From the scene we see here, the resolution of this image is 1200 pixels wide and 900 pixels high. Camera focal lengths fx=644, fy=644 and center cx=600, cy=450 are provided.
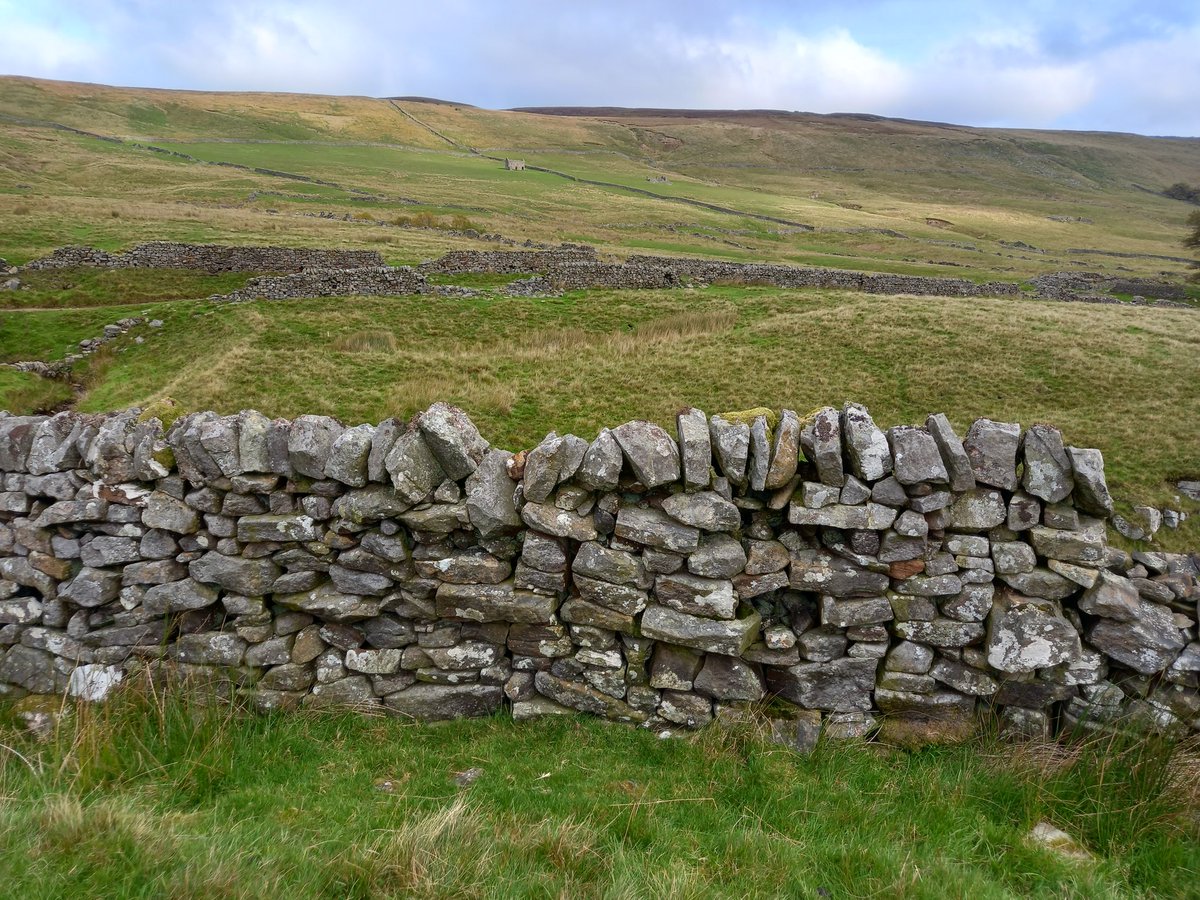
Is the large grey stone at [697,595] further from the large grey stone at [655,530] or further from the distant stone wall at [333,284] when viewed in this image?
the distant stone wall at [333,284]

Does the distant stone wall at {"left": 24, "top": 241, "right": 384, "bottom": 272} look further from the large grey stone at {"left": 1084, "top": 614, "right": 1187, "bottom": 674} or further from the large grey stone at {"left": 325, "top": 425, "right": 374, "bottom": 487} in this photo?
the large grey stone at {"left": 1084, "top": 614, "right": 1187, "bottom": 674}

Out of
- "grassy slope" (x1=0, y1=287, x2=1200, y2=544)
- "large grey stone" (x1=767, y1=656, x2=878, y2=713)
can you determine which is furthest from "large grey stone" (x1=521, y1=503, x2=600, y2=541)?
"grassy slope" (x1=0, y1=287, x2=1200, y2=544)

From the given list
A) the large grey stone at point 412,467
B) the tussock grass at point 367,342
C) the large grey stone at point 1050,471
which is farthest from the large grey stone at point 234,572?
the tussock grass at point 367,342

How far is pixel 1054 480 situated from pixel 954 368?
14440mm

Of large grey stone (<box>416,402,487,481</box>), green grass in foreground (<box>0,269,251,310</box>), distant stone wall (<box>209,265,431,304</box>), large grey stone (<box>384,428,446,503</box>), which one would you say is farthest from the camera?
green grass in foreground (<box>0,269,251,310</box>)

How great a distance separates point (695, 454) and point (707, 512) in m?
0.47

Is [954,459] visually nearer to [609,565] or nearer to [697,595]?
[697,595]

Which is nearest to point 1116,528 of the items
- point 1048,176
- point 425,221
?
point 425,221

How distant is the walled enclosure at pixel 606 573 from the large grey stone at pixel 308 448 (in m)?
0.02

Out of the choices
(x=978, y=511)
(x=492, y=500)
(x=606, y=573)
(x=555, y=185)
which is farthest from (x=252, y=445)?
(x=555, y=185)

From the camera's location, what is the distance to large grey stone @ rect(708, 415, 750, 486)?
16.6ft

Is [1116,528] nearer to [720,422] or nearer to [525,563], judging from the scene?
[720,422]

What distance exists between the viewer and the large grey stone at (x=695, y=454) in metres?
5.05

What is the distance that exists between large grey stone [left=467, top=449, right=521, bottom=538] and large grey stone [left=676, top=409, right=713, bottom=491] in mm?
1435
